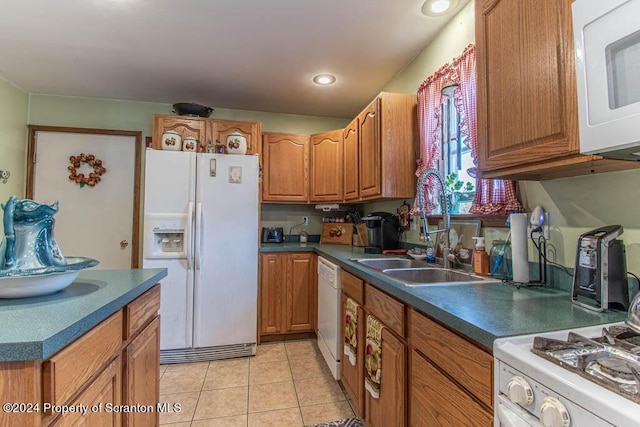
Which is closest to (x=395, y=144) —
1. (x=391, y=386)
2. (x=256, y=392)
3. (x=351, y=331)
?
(x=351, y=331)

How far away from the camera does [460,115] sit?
6.06ft

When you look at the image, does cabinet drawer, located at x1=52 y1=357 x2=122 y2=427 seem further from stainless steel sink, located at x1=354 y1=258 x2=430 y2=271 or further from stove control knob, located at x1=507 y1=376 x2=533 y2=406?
stainless steel sink, located at x1=354 y1=258 x2=430 y2=271

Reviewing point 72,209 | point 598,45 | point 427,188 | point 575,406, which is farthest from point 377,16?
point 72,209

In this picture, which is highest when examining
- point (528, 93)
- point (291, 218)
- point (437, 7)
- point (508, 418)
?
point (437, 7)

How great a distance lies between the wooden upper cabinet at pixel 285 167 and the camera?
10.7 ft

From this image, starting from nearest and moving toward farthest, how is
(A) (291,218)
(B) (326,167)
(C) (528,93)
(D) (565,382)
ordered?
(D) (565,382) → (C) (528,93) → (B) (326,167) → (A) (291,218)

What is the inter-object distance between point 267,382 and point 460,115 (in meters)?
2.19

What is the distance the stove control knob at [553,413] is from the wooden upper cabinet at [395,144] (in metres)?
1.71

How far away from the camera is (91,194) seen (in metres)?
3.17

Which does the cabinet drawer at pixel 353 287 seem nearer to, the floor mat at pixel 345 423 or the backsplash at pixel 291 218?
the floor mat at pixel 345 423

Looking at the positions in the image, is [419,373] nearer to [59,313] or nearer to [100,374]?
[100,374]

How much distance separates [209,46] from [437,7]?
1.53m

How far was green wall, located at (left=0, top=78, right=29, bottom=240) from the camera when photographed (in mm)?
2770

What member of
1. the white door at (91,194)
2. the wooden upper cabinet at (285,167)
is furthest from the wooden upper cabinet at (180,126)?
the white door at (91,194)
